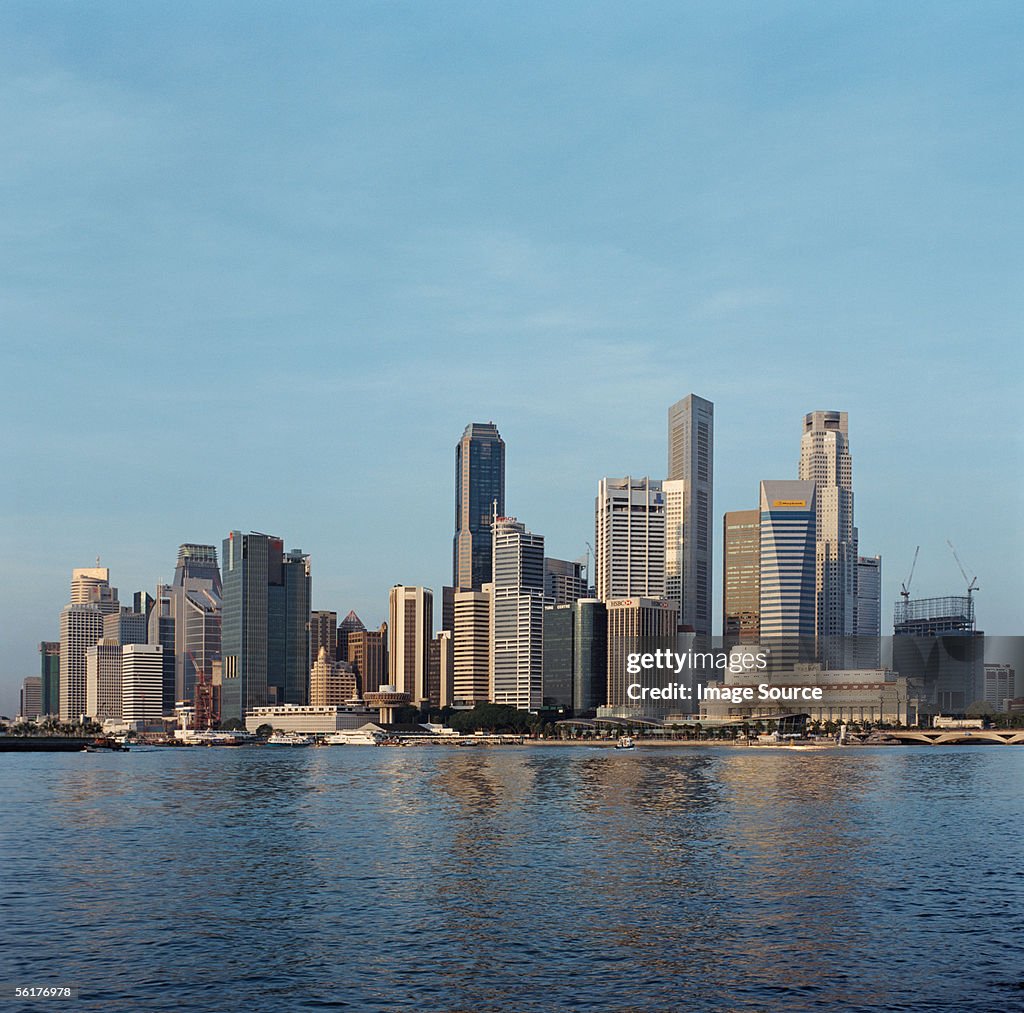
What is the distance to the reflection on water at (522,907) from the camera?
163 feet

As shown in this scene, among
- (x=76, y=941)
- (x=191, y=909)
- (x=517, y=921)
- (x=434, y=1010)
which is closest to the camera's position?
(x=434, y=1010)

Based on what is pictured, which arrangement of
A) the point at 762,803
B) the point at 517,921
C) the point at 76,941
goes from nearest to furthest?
1. the point at 76,941
2. the point at 517,921
3. the point at 762,803

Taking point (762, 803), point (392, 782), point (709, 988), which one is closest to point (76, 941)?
point (709, 988)

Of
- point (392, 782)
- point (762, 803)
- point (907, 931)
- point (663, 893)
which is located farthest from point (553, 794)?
point (907, 931)

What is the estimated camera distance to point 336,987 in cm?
4981

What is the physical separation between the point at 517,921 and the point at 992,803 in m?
90.4

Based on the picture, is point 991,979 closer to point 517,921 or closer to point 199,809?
point 517,921

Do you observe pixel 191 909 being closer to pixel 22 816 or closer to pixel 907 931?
pixel 907 931

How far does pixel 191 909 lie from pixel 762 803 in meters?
→ 79.7

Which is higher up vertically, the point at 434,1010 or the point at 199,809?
the point at 434,1010

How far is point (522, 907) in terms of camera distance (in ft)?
219

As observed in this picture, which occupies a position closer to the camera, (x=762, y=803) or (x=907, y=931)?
(x=907, y=931)

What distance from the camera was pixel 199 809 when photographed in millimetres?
132125

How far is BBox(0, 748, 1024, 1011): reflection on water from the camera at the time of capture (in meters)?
49.8
